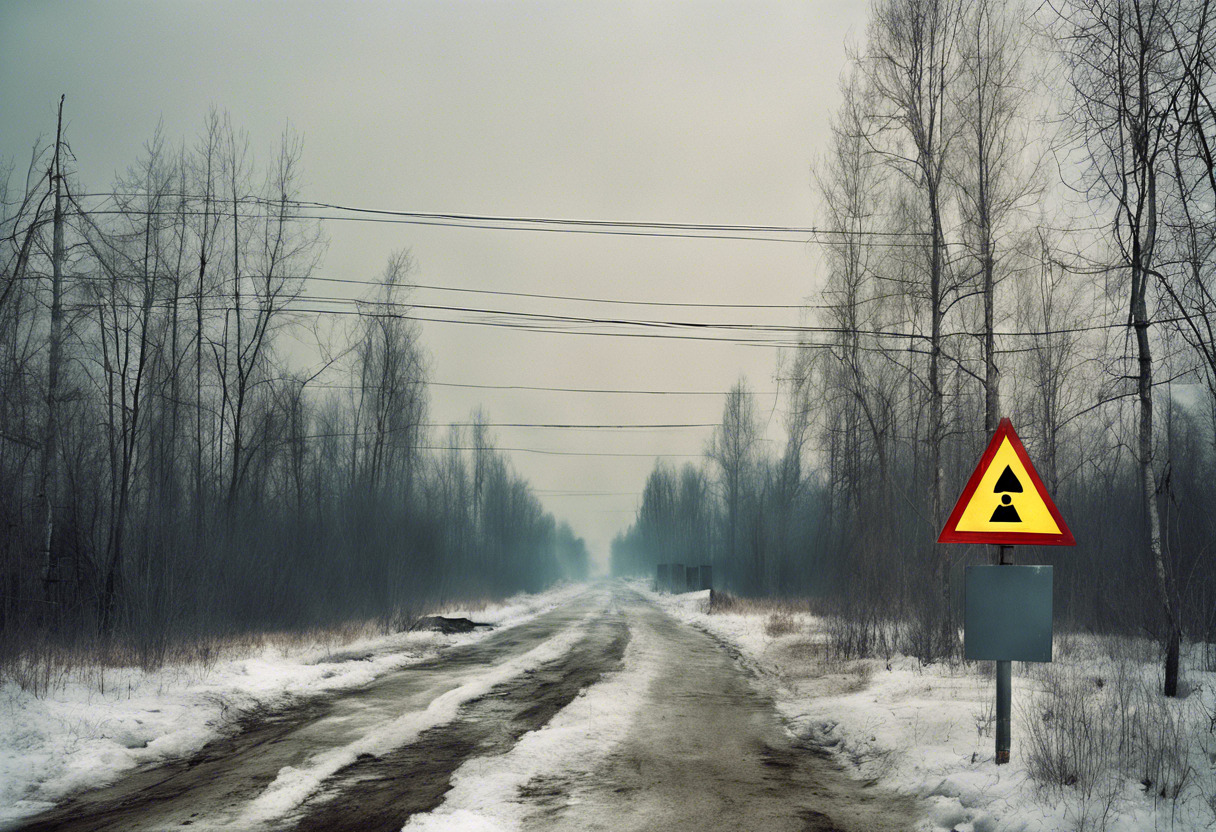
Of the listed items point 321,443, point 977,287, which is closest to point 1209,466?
point 977,287

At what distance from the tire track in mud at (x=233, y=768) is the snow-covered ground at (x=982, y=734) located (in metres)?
3.77

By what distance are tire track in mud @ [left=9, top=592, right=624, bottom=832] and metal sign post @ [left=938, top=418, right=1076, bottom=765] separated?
4.68m

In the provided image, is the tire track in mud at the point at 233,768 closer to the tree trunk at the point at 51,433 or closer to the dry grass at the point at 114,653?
the dry grass at the point at 114,653

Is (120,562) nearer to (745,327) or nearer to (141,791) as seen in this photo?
(141,791)

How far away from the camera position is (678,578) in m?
61.1

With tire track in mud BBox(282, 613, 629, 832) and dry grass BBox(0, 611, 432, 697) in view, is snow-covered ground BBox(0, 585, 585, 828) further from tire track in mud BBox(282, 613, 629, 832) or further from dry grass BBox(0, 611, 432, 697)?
tire track in mud BBox(282, 613, 629, 832)

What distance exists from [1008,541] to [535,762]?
169 inches

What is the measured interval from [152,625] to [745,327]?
1518cm

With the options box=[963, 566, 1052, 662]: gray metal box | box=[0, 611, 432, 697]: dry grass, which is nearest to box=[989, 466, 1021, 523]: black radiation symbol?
box=[963, 566, 1052, 662]: gray metal box

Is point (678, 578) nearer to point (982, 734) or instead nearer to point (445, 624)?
point (445, 624)

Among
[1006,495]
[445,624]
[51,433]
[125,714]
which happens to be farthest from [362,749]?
[445,624]

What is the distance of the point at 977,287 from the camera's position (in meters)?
15.8

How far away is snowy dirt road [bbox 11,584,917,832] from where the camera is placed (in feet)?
18.0

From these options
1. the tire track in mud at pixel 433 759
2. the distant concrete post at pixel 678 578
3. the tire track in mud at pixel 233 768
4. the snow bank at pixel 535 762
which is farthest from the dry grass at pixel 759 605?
the distant concrete post at pixel 678 578
